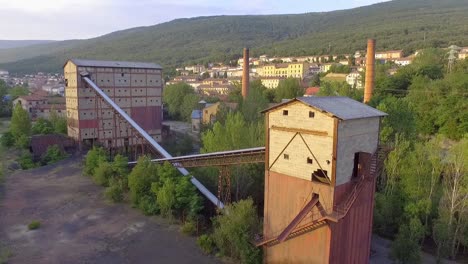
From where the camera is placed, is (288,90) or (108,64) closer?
(108,64)

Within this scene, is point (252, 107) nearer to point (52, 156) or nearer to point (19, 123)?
point (52, 156)

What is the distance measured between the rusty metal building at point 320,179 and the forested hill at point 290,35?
83.2m

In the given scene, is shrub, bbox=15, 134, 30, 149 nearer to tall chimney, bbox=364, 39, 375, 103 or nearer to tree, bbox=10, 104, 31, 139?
tree, bbox=10, 104, 31, 139

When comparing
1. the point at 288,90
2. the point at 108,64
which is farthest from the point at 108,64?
the point at 288,90

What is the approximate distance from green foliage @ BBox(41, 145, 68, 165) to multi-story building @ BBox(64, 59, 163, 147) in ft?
6.55

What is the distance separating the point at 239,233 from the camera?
50.1 feet

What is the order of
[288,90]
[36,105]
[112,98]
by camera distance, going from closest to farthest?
[112,98]
[288,90]
[36,105]

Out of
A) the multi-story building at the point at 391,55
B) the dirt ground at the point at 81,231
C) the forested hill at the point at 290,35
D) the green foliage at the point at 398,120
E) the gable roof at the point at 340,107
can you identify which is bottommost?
the dirt ground at the point at 81,231

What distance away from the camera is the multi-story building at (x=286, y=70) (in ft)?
289

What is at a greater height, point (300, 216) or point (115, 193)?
point (300, 216)

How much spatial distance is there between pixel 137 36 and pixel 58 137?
14587cm

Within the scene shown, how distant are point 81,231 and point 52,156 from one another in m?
14.7

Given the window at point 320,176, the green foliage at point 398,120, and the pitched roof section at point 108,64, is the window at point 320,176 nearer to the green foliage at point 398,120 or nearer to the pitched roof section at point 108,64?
the green foliage at point 398,120

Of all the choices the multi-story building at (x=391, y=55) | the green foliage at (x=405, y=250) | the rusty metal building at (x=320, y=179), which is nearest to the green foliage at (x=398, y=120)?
the green foliage at (x=405, y=250)
